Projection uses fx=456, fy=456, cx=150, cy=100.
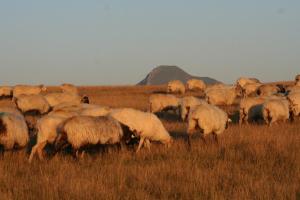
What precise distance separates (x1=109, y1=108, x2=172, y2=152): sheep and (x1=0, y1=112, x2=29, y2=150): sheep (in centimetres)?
276

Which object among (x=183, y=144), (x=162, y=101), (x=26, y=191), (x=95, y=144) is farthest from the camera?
(x=162, y=101)

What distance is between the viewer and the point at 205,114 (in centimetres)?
1339

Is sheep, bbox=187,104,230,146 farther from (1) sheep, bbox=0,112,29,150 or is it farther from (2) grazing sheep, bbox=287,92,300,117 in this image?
(2) grazing sheep, bbox=287,92,300,117

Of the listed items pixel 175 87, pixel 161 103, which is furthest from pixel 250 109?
pixel 175 87

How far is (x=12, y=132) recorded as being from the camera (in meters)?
11.8

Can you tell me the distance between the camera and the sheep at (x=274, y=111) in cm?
1873

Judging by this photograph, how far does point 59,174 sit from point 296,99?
47.5ft

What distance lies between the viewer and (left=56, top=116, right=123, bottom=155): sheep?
1102cm

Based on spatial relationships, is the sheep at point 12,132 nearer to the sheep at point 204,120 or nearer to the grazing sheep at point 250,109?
the sheep at point 204,120

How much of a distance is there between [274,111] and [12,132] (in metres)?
11.1

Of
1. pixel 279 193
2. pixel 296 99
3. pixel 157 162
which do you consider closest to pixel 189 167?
pixel 157 162

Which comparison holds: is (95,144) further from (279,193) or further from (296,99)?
(296,99)

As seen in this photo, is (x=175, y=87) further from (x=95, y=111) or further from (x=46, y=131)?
(x=46, y=131)

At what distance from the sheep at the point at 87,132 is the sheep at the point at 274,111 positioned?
880 cm
